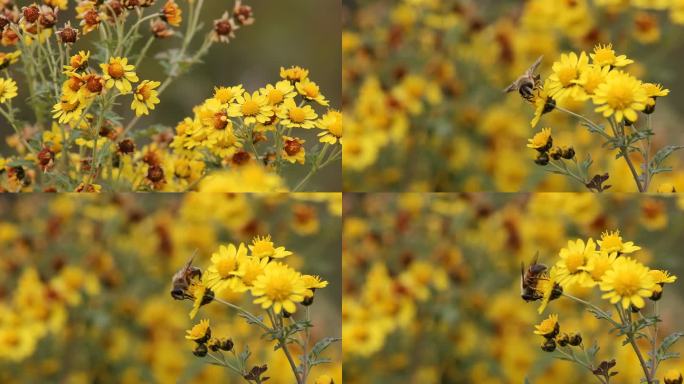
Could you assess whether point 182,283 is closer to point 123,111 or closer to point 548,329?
point 123,111

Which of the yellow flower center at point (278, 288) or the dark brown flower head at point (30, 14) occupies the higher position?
the dark brown flower head at point (30, 14)

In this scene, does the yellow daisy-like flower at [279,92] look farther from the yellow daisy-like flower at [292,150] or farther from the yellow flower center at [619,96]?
the yellow flower center at [619,96]

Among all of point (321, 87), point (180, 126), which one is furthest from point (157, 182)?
point (321, 87)

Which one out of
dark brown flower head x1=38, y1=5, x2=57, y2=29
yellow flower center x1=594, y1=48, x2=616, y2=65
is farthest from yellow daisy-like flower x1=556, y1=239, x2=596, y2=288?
dark brown flower head x1=38, y1=5, x2=57, y2=29

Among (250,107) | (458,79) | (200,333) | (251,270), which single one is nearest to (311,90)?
(250,107)

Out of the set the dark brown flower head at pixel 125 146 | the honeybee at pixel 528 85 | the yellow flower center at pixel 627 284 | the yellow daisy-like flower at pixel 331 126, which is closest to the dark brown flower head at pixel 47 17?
the dark brown flower head at pixel 125 146

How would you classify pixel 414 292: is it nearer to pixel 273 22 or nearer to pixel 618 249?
pixel 273 22
